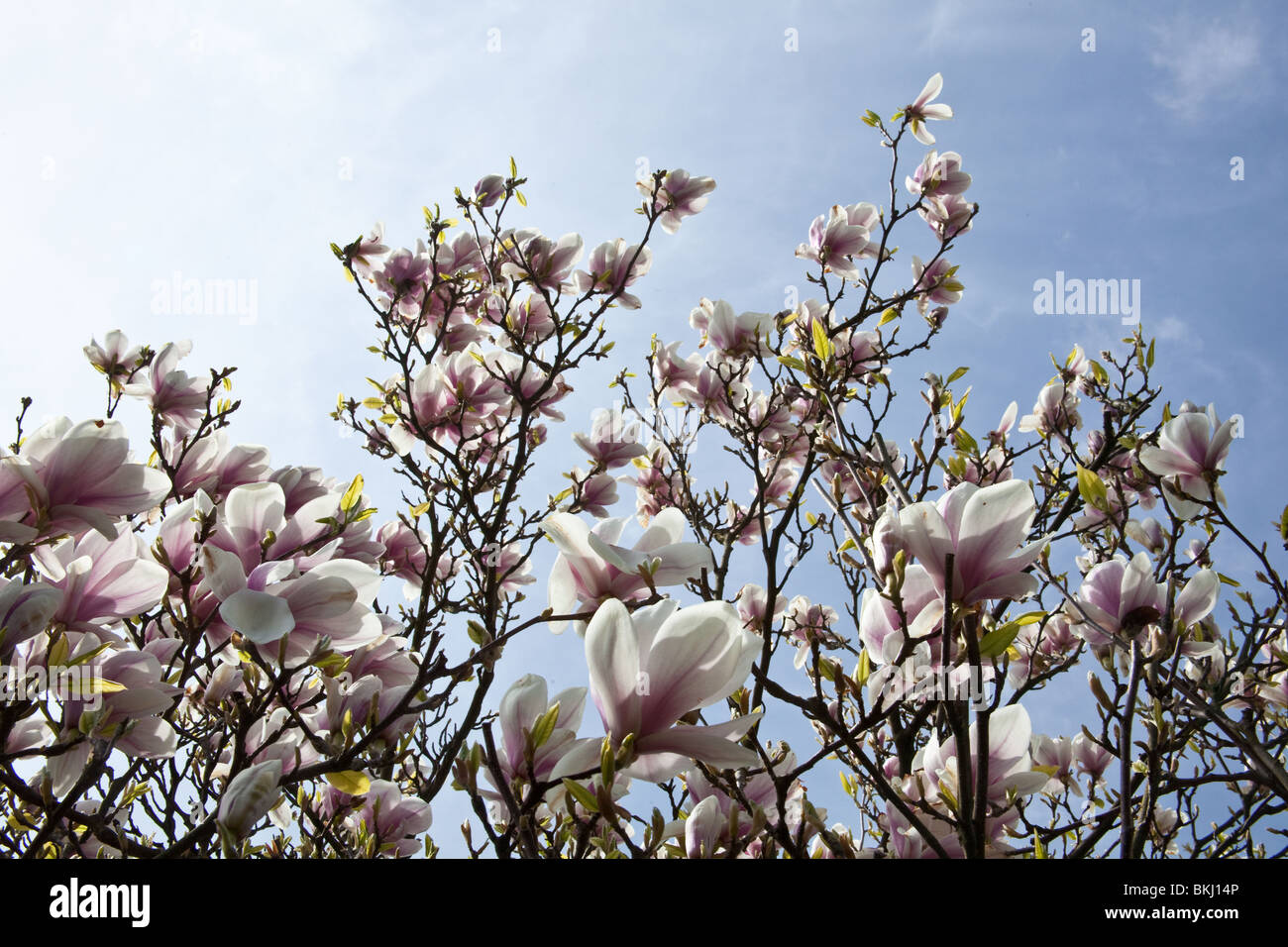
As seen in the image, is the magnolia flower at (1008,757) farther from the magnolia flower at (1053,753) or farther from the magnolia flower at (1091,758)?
the magnolia flower at (1091,758)

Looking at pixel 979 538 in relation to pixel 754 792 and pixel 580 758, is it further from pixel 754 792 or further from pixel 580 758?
pixel 754 792

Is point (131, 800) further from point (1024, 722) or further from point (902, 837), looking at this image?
point (1024, 722)

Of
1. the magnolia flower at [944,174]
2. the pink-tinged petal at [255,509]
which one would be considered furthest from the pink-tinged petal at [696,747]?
the magnolia flower at [944,174]

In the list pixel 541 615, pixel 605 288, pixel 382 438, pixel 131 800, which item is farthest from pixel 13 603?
pixel 605 288

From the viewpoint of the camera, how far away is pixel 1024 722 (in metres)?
1.24

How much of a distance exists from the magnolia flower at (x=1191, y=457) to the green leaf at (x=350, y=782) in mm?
1947

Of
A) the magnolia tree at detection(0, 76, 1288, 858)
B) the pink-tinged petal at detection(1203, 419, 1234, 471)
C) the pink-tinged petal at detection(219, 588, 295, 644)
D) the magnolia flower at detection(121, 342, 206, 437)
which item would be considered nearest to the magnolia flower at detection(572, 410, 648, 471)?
the magnolia tree at detection(0, 76, 1288, 858)

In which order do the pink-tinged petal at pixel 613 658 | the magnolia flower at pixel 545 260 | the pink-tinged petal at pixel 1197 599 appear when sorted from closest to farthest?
1. the pink-tinged petal at pixel 613 658
2. the pink-tinged petal at pixel 1197 599
3. the magnolia flower at pixel 545 260

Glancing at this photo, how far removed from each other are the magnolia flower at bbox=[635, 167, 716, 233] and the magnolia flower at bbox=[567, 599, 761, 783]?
105 inches

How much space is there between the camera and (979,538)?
1.00 m

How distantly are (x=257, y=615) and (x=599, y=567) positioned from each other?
47cm

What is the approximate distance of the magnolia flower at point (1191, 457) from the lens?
1.85 metres

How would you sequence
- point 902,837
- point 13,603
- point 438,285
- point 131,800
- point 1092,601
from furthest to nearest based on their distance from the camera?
point 438,285 → point 131,800 → point 1092,601 → point 902,837 → point 13,603
